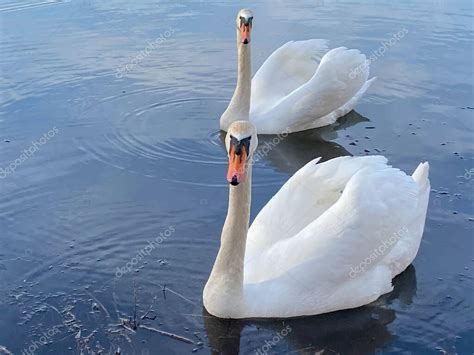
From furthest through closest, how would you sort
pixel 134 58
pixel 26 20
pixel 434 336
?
pixel 26 20 → pixel 134 58 → pixel 434 336

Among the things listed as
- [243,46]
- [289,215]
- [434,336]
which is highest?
[243,46]

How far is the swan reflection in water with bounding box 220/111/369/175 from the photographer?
33.0 ft

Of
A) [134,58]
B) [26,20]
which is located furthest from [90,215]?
[26,20]

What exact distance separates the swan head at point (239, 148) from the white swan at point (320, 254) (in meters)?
0.22

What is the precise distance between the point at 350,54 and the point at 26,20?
8.99 m

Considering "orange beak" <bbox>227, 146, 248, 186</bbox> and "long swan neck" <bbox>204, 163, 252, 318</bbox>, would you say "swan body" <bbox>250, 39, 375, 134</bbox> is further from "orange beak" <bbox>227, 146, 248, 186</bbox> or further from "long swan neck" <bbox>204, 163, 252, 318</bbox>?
"orange beak" <bbox>227, 146, 248, 186</bbox>

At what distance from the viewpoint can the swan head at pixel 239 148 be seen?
18.5ft

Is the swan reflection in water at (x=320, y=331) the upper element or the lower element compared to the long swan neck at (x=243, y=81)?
lower

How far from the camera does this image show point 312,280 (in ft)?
20.9

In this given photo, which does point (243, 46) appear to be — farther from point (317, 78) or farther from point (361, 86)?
point (361, 86)

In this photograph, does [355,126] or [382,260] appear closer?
[382,260]

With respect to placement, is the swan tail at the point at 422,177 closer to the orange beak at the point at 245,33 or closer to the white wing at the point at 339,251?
the white wing at the point at 339,251

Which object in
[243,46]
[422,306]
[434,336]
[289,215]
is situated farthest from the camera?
[243,46]

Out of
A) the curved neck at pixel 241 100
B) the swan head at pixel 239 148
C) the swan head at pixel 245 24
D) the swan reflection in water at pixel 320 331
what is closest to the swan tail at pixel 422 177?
the swan reflection in water at pixel 320 331
